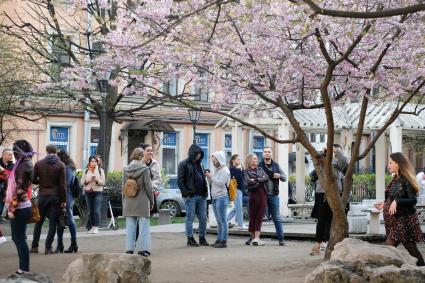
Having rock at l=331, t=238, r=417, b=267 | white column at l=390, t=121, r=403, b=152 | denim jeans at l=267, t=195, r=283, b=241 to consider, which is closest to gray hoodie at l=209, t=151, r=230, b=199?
denim jeans at l=267, t=195, r=283, b=241

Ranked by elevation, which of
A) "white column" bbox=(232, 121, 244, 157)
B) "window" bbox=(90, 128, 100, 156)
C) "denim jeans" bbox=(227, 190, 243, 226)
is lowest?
"denim jeans" bbox=(227, 190, 243, 226)

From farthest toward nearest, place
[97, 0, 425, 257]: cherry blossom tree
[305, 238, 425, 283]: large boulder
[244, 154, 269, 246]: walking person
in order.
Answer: [244, 154, 269, 246]: walking person
[97, 0, 425, 257]: cherry blossom tree
[305, 238, 425, 283]: large boulder

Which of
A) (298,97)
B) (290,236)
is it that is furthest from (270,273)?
(290,236)

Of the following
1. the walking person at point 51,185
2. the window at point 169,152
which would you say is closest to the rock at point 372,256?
the walking person at point 51,185

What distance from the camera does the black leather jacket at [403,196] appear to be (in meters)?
11.6

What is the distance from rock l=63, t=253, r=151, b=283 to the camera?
9836 millimetres

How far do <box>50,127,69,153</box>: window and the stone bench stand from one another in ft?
52.1

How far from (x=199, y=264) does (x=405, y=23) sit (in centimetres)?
476

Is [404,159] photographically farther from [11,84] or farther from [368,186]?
[368,186]

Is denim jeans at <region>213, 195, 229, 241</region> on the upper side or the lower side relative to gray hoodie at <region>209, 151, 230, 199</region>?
lower

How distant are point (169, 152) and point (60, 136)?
Result: 6.19 metres

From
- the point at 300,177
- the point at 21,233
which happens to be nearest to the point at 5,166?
the point at 21,233

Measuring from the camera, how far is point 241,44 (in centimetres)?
1442

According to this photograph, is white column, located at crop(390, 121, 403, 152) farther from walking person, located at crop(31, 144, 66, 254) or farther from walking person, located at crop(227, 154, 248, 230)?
walking person, located at crop(31, 144, 66, 254)
